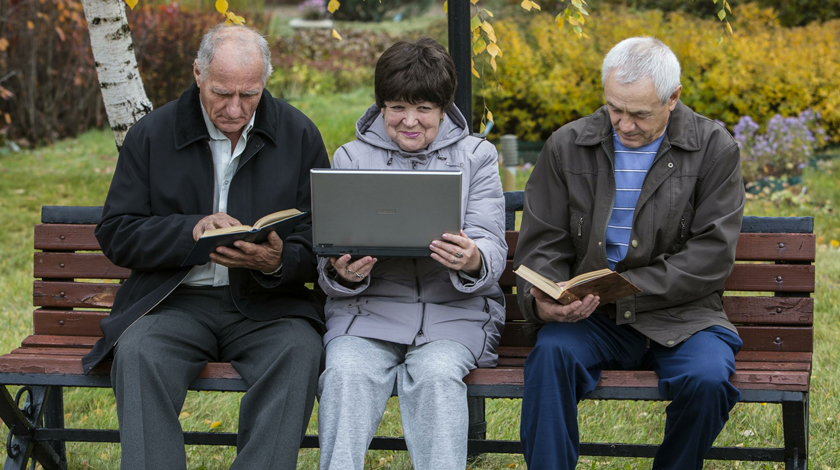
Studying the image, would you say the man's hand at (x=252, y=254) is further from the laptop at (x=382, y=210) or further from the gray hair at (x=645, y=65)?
the gray hair at (x=645, y=65)

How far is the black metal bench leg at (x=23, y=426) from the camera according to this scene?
328 cm

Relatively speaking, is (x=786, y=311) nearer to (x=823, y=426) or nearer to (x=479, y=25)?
(x=823, y=426)

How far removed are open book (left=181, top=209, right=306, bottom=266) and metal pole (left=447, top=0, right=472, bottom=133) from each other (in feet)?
2.77

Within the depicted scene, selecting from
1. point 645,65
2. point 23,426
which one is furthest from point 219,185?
point 645,65

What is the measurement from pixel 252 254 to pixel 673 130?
1.49 m

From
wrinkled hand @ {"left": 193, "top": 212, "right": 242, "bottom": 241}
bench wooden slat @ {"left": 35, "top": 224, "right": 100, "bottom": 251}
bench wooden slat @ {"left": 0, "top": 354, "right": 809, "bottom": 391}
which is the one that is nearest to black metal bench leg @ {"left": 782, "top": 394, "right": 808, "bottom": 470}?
bench wooden slat @ {"left": 0, "top": 354, "right": 809, "bottom": 391}

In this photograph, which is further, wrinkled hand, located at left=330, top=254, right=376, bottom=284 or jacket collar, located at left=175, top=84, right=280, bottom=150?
jacket collar, located at left=175, top=84, right=280, bottom=150

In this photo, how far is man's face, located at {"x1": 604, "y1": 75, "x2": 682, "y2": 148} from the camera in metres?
2.96

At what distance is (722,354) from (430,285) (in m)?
0.99

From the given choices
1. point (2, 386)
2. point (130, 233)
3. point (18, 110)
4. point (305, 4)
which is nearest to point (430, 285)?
point (130, 233)

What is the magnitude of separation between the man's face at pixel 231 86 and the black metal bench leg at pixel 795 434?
208cm

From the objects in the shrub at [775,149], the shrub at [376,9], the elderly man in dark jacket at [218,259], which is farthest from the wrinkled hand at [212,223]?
the shrub at [376,9]

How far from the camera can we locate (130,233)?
3.10 m

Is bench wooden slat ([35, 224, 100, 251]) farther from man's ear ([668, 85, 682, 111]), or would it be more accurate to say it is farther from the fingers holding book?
man's ear ([668, 85, 682, 111])
